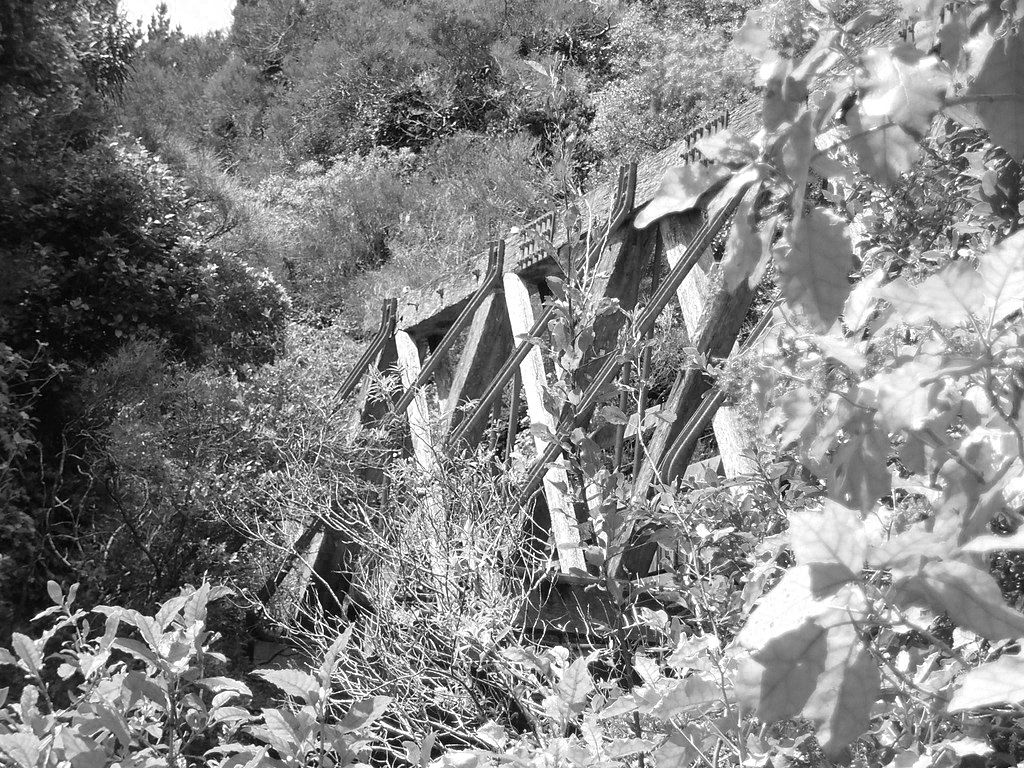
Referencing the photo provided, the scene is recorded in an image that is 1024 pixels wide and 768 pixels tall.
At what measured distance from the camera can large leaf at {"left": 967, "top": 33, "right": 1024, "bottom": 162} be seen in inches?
22.0

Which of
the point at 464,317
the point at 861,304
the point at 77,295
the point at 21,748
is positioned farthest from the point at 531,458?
the point at 77,295

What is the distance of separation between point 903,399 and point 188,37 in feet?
65.4

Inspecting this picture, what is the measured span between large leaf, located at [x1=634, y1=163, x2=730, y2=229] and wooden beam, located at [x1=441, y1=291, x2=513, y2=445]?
97.4 inches

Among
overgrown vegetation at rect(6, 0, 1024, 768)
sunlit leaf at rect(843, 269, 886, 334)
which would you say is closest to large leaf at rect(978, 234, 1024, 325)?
overgrown vegetation at rect(6, 0, 1024, 768)

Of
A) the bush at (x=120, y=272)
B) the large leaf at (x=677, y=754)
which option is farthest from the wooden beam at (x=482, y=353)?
the bush at (x=120, y=272)

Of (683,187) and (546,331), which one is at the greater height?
(683,187)

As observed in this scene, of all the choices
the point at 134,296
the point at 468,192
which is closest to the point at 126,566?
the point at 134,296

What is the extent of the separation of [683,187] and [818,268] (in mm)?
114

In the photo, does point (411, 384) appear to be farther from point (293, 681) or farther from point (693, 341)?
point (293, 681)

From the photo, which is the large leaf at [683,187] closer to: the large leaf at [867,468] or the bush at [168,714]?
the large leaf at [867,468]

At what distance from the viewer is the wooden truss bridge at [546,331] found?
1.99 m

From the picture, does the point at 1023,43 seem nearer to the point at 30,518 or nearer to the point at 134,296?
the point at 30,518

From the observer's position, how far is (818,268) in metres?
0.59

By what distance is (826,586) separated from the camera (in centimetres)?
51
